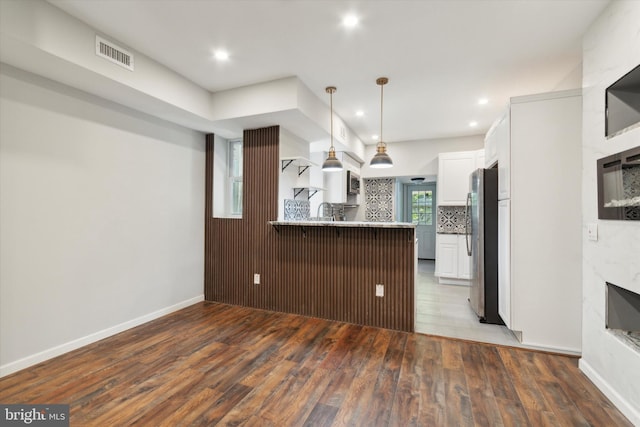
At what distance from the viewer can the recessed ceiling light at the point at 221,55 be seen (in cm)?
272

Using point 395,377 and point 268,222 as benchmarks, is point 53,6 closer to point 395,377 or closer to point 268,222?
point 268,222

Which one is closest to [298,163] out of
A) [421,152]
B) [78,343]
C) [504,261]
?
[504,261]

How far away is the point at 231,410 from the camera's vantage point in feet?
6.07

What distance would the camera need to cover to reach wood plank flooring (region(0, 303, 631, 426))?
70.7 inches

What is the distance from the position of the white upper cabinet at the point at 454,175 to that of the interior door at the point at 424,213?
2.26 meters

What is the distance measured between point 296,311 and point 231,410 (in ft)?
5.89

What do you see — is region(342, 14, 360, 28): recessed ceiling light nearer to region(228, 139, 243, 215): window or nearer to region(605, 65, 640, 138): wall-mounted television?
region(605, 65, 640, 138): wall-mounted television

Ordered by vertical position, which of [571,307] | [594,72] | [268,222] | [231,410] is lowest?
[231,410]

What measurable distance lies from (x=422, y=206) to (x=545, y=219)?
4958 millimetres

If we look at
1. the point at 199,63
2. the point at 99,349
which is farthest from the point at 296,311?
the point at 199,63

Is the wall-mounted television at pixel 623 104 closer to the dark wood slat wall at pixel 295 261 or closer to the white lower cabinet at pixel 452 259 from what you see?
the dark wood slat wall at pixel 295 261

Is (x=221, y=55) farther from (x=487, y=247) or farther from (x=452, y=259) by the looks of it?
(x=452, y=259)

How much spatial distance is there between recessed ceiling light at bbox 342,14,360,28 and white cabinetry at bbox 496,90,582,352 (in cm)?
166

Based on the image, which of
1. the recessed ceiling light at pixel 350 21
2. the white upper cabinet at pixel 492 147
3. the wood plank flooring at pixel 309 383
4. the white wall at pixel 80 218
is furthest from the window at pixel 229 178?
the white upper cabinet at pixel 492 147
